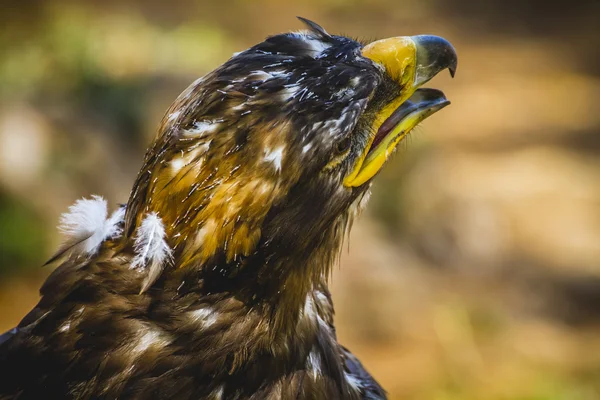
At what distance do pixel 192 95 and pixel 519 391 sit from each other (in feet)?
17.7

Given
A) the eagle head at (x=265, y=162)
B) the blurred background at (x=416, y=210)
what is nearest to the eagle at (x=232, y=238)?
the eagle head at (x=265, y=162)

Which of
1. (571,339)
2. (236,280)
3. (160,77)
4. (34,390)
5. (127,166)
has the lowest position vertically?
(34,390)

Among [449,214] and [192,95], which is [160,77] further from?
[192,95]

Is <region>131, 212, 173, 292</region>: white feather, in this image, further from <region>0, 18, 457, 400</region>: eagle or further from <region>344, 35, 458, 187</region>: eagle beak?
<region>344, 35, 458, 187</region>: eagle beak

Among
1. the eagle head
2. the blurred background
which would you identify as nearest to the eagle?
the eagle head

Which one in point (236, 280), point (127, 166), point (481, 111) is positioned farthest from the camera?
point (481, 111)

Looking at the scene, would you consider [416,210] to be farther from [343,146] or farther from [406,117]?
[343,146]

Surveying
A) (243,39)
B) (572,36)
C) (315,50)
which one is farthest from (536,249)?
(572,36)

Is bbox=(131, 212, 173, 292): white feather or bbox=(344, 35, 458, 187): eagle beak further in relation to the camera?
bbox=(344, 35, 458, 187): eagle beak

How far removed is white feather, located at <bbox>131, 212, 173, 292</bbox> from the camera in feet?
7.47

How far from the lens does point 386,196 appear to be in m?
8.33

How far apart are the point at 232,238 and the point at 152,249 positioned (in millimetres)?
264

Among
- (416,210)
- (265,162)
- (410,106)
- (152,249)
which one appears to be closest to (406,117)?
(410,106)

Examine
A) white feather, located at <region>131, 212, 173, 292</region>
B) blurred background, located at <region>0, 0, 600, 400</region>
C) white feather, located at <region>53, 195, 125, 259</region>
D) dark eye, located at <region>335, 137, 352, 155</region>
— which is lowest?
white feather, located at <region>131, 212, 173, 292</region>
